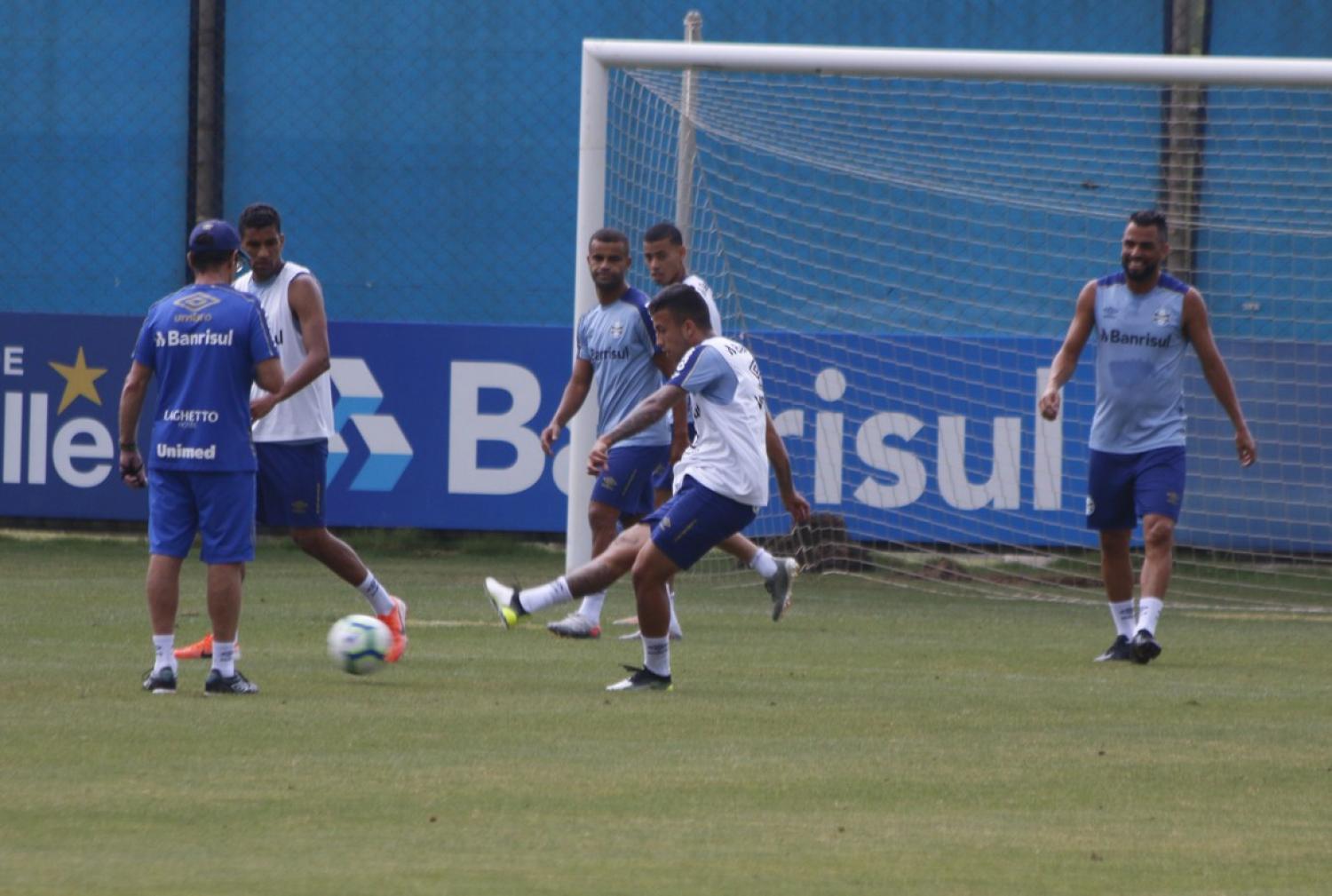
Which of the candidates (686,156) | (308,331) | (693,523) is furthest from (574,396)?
(686,156)

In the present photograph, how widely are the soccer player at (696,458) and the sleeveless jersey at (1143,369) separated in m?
2.49

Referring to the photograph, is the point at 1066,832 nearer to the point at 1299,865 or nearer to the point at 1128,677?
the point at 1299,865

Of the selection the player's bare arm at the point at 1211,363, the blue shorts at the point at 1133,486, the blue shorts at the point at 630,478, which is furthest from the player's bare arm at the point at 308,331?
the player's bare arm at the point at 1211,363

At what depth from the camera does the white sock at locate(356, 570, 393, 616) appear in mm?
10492

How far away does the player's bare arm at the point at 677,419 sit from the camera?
11.4 metres

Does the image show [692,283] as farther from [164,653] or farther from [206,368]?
[164,653]

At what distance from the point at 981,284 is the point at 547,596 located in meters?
8.56

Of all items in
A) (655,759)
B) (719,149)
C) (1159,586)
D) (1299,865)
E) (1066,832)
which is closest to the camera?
(1299,865)

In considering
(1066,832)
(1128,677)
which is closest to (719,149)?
(1128,677)

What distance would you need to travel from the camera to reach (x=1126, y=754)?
307 inches

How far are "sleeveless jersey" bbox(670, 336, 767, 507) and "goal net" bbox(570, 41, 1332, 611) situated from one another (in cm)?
596

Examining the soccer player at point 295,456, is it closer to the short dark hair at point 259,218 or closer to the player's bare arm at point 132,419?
the short dark hair at point 259,218

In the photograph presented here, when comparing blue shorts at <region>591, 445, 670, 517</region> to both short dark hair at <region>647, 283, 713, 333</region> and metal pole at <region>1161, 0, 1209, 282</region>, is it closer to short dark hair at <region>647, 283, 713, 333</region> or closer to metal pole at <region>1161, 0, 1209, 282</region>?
short dark hair at <region>647, 283, 713, 333</region>

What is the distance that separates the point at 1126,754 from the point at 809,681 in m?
2.30
